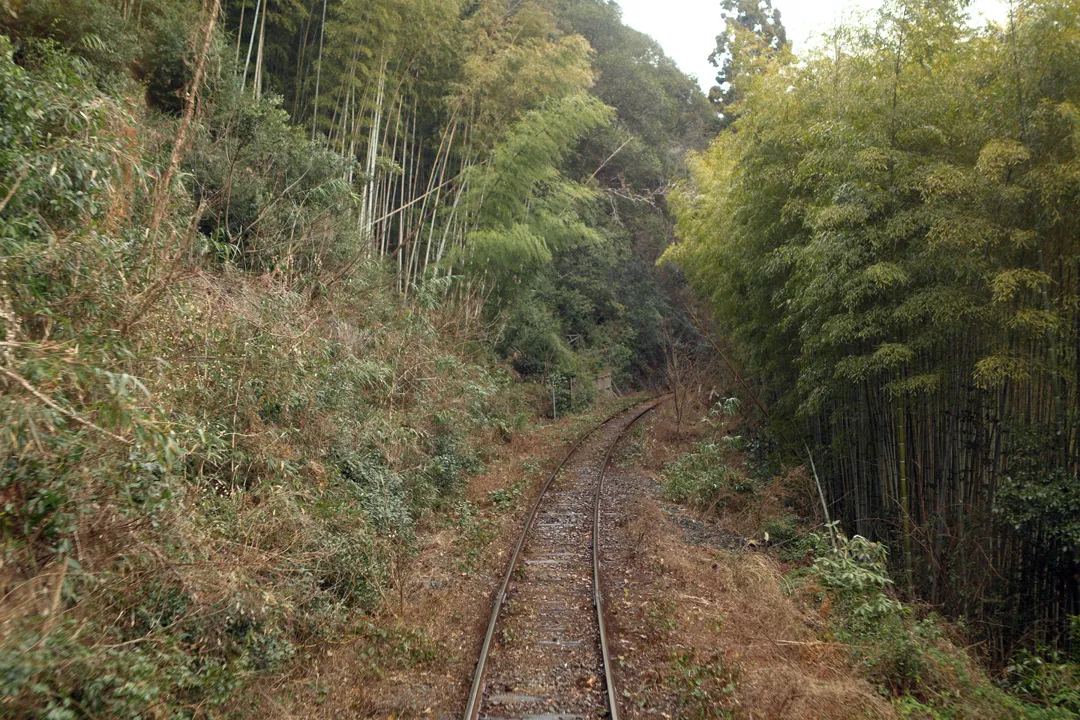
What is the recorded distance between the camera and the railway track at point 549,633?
14.5 feet

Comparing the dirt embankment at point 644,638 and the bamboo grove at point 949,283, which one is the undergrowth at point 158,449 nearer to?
the dirt embankment at point 644,638

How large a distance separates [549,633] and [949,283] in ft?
17.5

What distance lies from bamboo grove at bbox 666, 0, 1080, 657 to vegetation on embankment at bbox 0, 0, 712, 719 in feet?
17.4

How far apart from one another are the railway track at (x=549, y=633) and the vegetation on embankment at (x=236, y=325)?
0.68 meters

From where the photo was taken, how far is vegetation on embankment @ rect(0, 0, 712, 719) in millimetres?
3586

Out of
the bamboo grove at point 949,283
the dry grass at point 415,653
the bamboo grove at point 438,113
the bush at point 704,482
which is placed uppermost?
the bamboo grove at point 438,113

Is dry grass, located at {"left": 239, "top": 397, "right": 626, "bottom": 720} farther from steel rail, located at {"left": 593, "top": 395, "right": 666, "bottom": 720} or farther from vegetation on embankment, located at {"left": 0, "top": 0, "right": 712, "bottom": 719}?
steel rail, located at {"left": 593, "top": 395, "right": 666, "bottom": 720}

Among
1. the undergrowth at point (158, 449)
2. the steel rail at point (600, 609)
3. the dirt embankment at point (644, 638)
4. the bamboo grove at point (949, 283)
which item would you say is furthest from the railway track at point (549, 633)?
the bamboo grove at point (949, 283)

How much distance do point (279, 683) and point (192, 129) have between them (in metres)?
6.55

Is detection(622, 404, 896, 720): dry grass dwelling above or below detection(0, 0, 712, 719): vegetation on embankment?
below

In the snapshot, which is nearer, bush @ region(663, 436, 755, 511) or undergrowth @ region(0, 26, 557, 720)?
undergrowth @ region(0, 26, 557, 720)

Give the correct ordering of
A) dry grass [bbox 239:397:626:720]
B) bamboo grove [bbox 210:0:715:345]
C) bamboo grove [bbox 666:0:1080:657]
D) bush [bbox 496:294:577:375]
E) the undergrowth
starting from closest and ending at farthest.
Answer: the undergrowth, dry grass [bbox 239:397:626:720], bamboo grove [bbox 666:0:1080:657], bamboo grove [bbox 210:0:715:345], bush [bbox 496:294:577:375]

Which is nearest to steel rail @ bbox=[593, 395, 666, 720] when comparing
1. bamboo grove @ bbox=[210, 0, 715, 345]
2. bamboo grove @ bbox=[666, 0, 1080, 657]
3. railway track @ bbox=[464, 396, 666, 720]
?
railway track @ bbox=[464, 396, 666, 720]

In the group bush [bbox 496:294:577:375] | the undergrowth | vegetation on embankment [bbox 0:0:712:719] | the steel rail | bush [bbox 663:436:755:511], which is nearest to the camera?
the undergrowth
